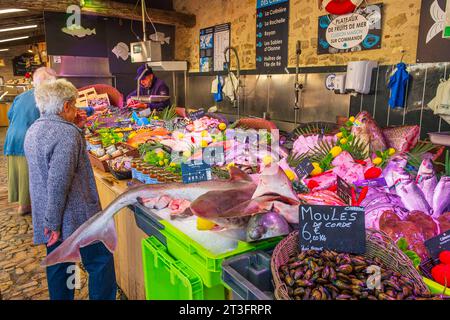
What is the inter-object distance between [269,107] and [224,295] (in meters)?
5.91

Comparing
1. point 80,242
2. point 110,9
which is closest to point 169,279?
point 80,242

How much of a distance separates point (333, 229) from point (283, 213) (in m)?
0.28

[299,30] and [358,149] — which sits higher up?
[299,30]

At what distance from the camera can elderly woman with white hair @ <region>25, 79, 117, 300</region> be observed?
224cm

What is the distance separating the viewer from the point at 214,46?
28.9 feet

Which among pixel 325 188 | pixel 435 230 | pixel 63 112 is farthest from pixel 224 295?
pixel 63 112

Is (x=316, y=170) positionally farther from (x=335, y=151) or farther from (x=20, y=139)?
(x=20, y=139)

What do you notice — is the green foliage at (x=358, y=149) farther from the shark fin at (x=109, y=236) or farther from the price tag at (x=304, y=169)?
the shark fin at (x=109, y=236)

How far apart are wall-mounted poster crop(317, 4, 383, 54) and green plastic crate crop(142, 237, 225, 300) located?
4632mm

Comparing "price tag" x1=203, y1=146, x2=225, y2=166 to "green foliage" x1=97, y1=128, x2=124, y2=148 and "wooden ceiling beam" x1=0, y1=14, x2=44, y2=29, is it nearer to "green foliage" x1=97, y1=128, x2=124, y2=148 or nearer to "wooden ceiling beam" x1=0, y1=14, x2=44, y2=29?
"green foliage" x1=97, y1=128, x2=124, y2=148

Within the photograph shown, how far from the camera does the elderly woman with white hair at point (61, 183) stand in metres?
2.24

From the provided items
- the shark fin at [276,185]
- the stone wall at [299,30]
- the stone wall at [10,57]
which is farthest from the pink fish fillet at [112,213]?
the stone wall at [10,57]

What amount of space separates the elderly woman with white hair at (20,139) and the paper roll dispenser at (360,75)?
12.7ft

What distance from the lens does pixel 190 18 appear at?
376 inches
